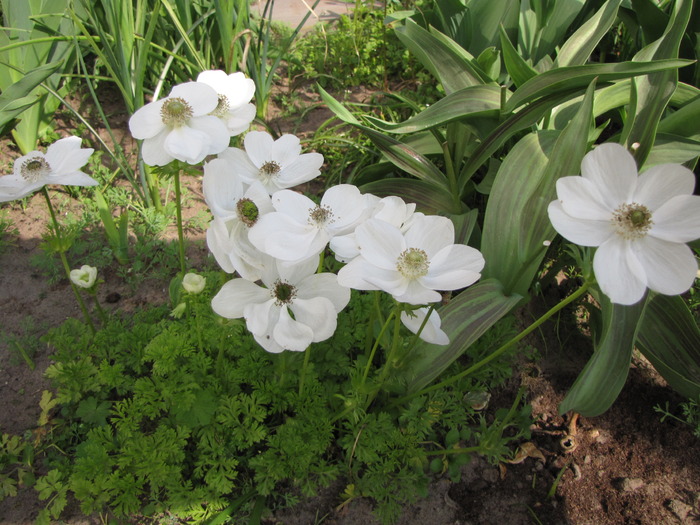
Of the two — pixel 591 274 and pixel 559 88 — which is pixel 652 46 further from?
pixel 591 274

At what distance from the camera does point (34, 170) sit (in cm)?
131

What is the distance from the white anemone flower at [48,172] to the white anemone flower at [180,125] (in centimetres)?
24

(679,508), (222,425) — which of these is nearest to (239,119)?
(222,425)

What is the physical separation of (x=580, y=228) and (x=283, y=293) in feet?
1.86

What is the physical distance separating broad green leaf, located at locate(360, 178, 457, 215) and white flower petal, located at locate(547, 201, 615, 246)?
40.6 inches

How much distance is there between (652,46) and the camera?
1.73 m

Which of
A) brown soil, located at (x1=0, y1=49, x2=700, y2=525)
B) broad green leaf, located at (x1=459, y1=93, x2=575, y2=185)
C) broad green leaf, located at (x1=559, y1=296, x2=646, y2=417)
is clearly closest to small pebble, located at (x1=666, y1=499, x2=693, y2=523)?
brown soil, located at (x1=0, y1=49, x2=700, y2=525)

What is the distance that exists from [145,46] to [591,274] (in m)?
1.77

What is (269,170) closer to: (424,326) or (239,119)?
(239,119)

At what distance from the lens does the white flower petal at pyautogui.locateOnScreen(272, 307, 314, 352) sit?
105 cm

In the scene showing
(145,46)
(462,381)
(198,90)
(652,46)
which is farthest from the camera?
(145,46)

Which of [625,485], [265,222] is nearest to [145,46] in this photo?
[265,222]

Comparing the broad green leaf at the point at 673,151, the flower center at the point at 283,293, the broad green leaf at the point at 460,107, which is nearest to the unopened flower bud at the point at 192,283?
the flower center at the point at 283,293

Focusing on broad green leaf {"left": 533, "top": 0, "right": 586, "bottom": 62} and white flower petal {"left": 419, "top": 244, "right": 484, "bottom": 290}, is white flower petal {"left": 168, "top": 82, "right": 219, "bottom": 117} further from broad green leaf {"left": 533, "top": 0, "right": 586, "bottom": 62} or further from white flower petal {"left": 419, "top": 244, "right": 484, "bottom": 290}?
broad green leaf {"left": 533, "top": 0, "right": 586, "bottom": 62}
